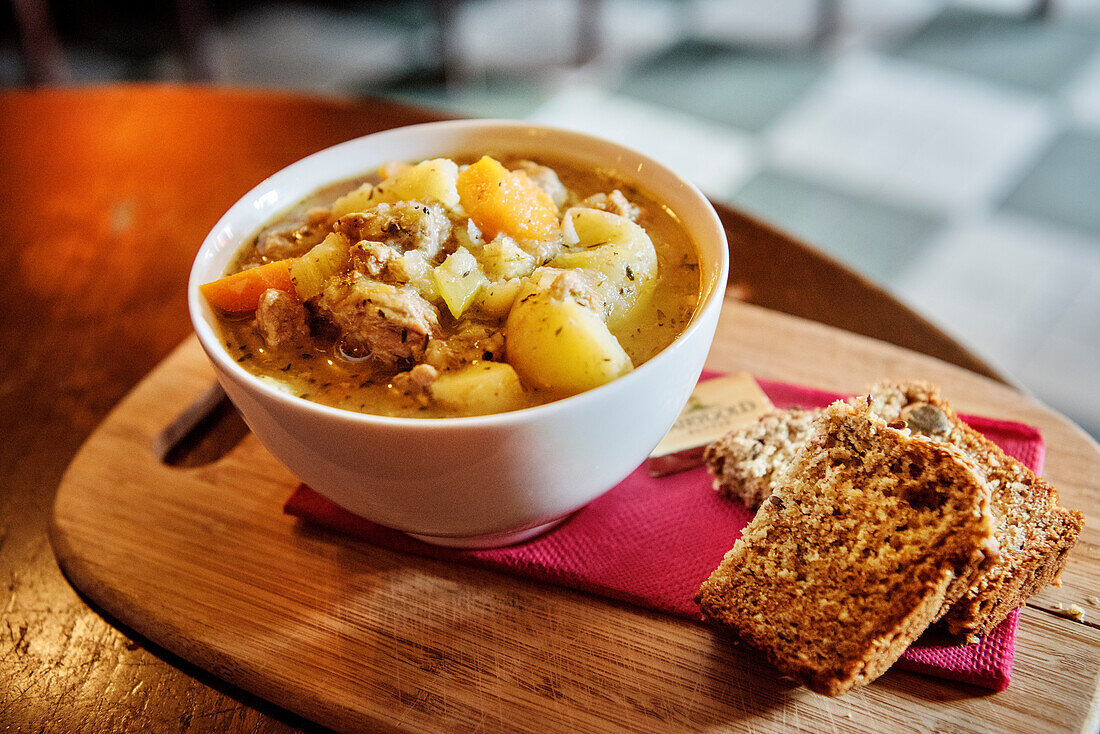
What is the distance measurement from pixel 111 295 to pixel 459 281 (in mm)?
1372

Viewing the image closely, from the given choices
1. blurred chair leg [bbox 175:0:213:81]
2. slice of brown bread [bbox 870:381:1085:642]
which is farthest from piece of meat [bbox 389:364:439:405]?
blurred chair leg [bbox 175:0:213:81]

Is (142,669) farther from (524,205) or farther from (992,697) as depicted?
(992,697)

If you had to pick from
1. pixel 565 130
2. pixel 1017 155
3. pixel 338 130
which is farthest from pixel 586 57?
pixel 565 130

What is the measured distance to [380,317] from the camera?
54.8 inches

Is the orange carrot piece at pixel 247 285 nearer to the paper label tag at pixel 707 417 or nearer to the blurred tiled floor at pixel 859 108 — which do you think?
the paper label tag at pixel 707 417

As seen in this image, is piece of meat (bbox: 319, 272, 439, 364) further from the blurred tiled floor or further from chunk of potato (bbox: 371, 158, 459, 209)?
the blurred tiled floor

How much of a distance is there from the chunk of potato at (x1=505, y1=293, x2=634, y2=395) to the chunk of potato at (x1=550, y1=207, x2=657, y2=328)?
0.14 metres

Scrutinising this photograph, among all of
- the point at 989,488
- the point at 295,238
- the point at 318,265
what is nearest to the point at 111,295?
the point at 295,238

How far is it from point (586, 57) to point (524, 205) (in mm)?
5318

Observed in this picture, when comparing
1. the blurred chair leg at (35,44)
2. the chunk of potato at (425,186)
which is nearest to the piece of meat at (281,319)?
the chunk of potato at (425,186)

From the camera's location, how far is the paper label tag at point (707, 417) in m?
1.75

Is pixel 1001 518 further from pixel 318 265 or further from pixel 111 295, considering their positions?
pixel 111 295

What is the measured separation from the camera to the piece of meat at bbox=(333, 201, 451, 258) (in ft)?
5.05

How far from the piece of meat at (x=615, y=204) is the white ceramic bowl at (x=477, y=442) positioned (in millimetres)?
114
